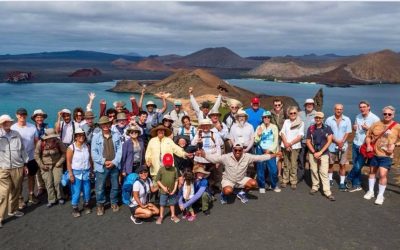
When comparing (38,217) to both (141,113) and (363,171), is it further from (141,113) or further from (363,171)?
(363,171)

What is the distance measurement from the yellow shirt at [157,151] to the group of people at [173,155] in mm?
23

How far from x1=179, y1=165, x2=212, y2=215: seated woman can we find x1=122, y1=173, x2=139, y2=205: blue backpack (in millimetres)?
1138

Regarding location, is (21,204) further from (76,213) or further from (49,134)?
(49,134)

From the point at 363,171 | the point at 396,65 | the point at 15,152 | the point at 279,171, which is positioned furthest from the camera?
the point at 396,65

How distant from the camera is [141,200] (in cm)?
745

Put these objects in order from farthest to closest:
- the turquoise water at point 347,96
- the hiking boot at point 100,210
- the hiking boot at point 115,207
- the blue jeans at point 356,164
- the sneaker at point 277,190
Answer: the turquoise water at point 347,96 < the sneaker at point 277,190 < the blue jeans at point 356,164 < the hiking boot at point 115,207 < the hiking boot at point 100,210

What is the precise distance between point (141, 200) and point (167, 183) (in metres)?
0.73

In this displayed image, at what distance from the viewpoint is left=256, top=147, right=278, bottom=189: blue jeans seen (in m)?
8.85

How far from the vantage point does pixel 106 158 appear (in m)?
7.45

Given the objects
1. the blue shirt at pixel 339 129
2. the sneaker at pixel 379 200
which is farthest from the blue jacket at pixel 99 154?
the sneaker at pixel 379 200

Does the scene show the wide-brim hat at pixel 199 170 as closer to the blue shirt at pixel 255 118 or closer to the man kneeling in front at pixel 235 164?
the man kneeling in front at pixel 235 164

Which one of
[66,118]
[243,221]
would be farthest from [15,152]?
[243,221]

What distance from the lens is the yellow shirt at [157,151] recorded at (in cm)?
772

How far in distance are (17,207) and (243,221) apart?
5.21m
